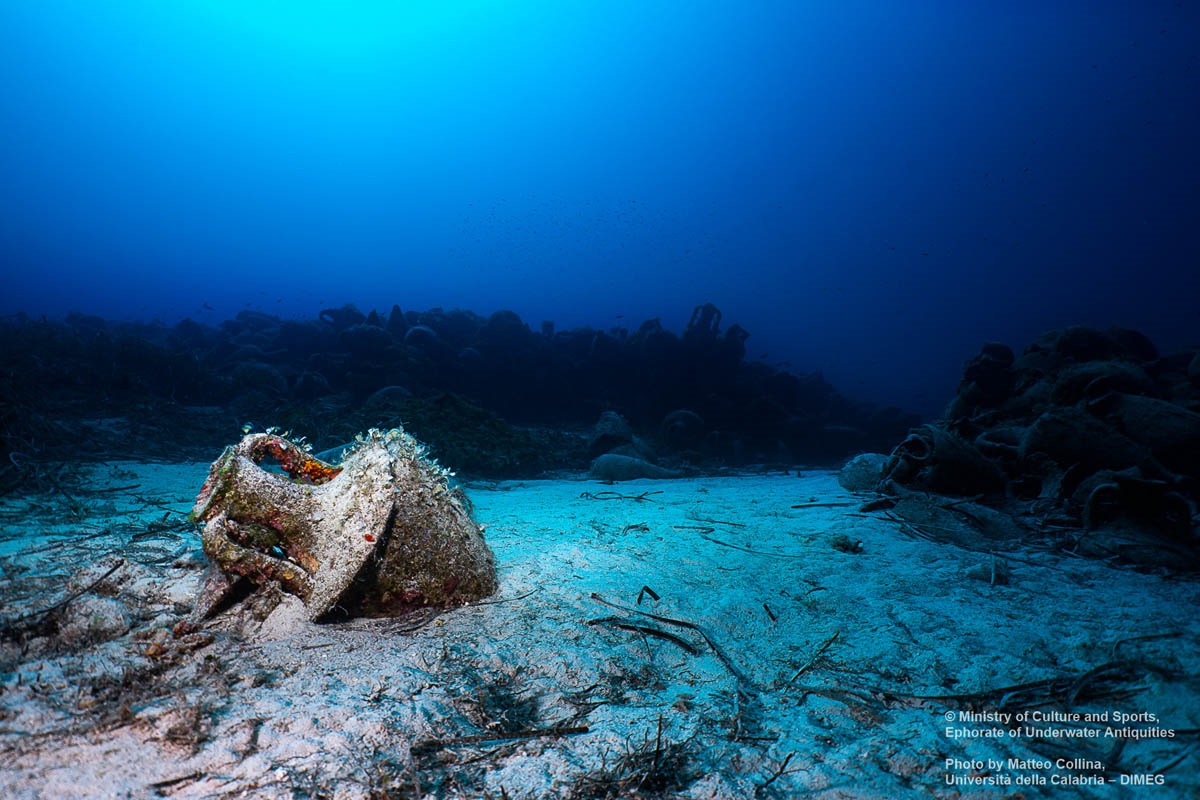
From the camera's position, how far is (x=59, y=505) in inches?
168

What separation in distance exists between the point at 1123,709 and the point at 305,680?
350 cm

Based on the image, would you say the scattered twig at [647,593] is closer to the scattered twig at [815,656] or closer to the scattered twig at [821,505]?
the scattered twig at [815,656]

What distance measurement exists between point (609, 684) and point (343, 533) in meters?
1.54

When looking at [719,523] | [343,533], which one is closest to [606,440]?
[719,523]

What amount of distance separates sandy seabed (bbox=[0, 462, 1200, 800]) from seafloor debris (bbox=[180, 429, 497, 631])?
0.14 metres

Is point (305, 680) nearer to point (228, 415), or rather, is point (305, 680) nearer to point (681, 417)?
point (228, 415)

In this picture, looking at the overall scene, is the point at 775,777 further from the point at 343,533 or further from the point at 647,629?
the point at 343,533

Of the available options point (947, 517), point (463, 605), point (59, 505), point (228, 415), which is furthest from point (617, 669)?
point (228, 415)

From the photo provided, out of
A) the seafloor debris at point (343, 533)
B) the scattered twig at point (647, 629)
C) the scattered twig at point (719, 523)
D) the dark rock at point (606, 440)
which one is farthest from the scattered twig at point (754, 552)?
the dark rock at point (606, 440)

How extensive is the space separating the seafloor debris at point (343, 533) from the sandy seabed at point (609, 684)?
0.14 m

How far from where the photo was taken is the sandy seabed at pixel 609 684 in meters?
1.58

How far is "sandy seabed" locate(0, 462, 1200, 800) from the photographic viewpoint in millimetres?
1580

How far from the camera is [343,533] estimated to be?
248cm

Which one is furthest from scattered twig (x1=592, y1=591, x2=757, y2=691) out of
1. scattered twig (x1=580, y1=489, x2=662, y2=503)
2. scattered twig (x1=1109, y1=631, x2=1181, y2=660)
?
scattered twig (x1=580, y1=489, x2=662, y2=503)
